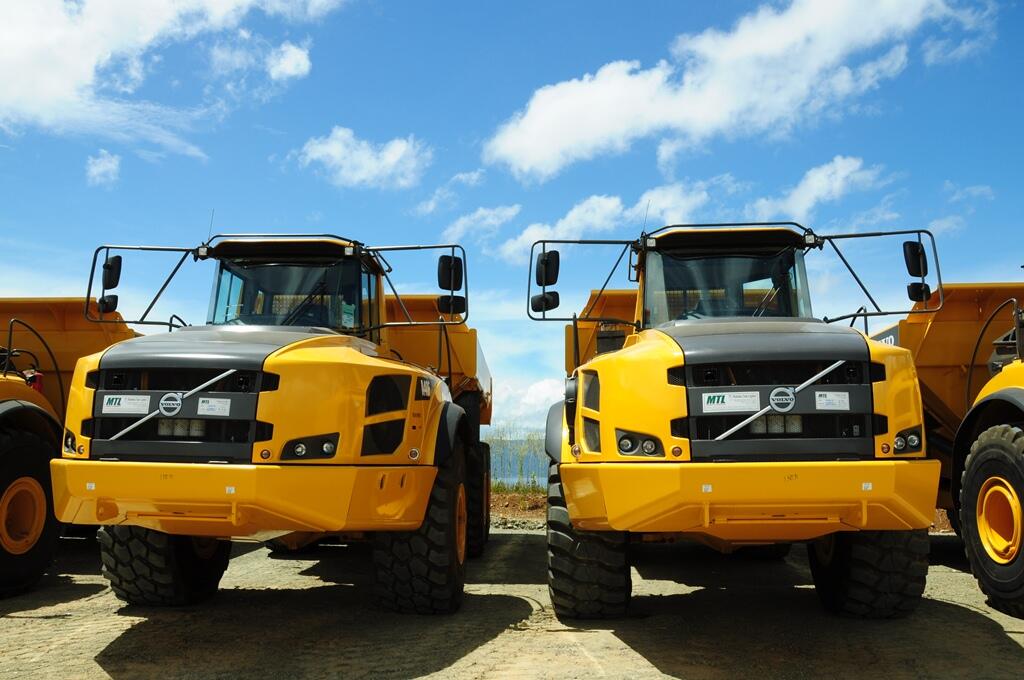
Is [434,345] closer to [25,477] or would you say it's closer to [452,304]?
[452,304]

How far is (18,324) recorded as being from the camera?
894 cm

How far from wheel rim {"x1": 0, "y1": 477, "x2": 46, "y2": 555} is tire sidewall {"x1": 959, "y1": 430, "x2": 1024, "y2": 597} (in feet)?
23.4

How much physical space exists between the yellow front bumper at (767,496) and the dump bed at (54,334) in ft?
20.1

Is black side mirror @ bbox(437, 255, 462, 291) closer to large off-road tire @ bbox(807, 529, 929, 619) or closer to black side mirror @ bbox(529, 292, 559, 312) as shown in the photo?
black side mirror @ bbox(529, 292, 559, 312)

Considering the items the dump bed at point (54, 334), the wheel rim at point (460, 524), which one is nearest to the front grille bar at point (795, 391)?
the wheel rim at point (460, 524)

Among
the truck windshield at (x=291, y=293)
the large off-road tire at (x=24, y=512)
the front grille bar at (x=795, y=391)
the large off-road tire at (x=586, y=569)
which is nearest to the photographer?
the front grille bar at (x=795, y=391)

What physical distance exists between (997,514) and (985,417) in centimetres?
82

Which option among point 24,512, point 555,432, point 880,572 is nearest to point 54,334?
point 24,512

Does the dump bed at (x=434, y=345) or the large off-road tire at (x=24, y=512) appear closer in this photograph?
the large off-road tire at (x=24, y=512)

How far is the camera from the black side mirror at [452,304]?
6.78 meters

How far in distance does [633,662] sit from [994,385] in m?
3.60

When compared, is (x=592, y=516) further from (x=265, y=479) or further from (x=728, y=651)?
(x=265, y=479)

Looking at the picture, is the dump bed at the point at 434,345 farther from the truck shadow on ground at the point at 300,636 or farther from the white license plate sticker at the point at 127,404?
the white license plate sticker at the point at 127,404

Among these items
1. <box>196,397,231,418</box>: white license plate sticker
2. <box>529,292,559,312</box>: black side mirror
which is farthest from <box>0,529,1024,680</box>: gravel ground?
<box>529,292,559,312</box>: black side mirror
